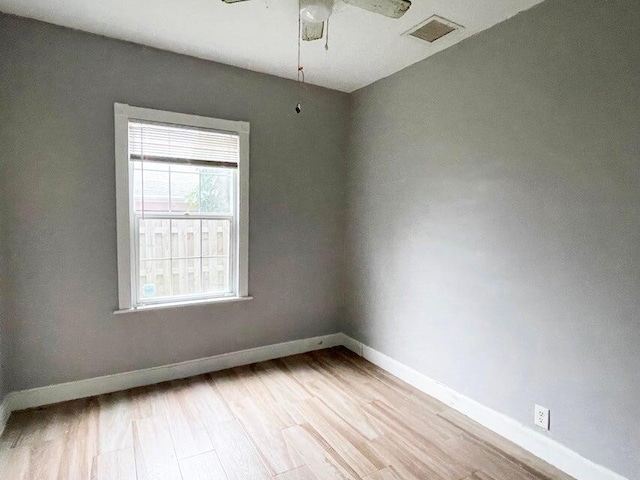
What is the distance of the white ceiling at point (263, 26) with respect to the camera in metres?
2.11

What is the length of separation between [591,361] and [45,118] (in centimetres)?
359

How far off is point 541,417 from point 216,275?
2538mm

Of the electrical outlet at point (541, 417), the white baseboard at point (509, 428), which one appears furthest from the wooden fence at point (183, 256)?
the electrical outlet at point (541, 417)

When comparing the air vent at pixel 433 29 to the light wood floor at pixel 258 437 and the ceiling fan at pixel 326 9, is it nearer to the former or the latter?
the ceiling fan at pixel 326 9

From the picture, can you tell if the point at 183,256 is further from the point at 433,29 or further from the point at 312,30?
the point at 433,29

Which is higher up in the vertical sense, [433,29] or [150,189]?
[433,29]

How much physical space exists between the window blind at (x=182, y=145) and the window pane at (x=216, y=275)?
828 millimetres

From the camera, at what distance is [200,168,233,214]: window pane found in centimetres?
299

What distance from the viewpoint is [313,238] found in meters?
3.51

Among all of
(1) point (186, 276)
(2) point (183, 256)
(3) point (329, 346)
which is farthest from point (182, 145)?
(3) point (329, 346)

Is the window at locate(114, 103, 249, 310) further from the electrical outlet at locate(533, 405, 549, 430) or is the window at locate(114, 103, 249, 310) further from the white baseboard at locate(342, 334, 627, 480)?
the electrical outlet at locate(533, 405, 549, 430)

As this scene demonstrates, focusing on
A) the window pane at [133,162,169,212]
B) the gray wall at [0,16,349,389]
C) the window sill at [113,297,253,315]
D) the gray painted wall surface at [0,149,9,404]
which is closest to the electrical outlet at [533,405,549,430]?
the gray wall at [0,16,349,389]

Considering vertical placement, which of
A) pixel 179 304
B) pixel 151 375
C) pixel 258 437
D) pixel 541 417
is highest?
pixel 179 304

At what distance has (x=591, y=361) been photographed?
1833 mm
